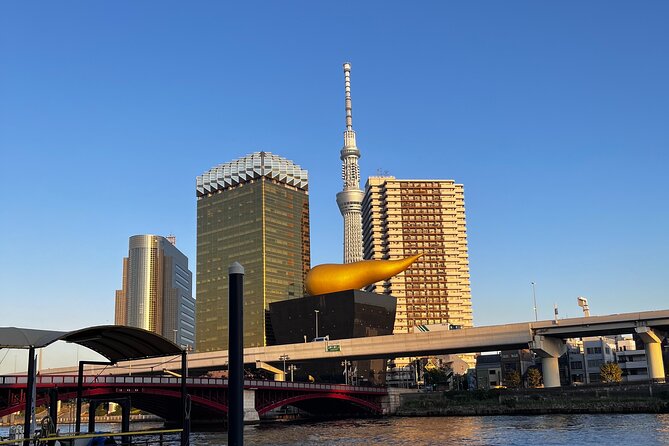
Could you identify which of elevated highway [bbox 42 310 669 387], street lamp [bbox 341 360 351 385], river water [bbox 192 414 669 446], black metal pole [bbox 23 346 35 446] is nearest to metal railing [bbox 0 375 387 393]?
elevated highway [bbox 42 310 669 387]

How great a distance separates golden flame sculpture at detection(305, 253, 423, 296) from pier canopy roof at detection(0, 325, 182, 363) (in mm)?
115418

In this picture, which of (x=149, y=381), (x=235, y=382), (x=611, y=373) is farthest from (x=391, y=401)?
(x=235, y=382)

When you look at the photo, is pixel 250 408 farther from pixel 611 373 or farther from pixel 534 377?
pixel 534 377

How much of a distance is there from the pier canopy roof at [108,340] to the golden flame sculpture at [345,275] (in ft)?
379

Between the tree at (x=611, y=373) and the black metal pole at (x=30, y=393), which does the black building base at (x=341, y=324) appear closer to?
the tree at (x=611, y=373)

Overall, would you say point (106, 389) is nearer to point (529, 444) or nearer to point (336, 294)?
point (529, 444)

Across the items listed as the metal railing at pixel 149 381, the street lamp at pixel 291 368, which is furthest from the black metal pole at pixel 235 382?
the street lamp at pixel 291 368

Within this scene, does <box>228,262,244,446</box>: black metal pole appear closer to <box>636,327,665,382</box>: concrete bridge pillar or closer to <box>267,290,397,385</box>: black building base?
<box>636,327,665,382</box>: concrete bridge pillar

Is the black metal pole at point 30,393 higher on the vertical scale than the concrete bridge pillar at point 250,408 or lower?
higher

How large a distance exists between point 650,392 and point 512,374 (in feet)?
247

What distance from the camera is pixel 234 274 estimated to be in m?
30.6

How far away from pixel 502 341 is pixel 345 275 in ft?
143

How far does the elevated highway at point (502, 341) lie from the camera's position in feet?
350

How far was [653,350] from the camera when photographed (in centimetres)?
10725
